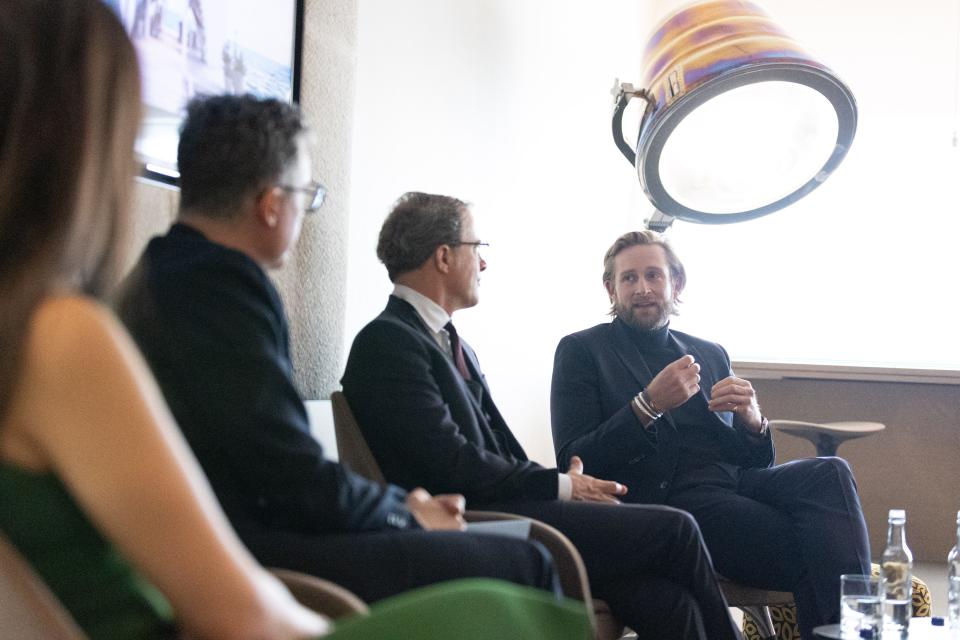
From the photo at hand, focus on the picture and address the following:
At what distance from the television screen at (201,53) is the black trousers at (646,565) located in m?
0.98

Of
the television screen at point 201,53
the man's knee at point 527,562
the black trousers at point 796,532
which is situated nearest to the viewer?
the man's knee at point 527,562

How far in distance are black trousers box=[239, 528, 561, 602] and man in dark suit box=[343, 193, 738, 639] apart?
54 centimetres

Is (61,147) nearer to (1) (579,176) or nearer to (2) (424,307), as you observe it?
(2) (424,307)

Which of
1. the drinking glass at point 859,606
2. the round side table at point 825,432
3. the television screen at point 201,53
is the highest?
the television screen at point 201,53

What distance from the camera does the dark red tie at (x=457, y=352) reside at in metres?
2.49

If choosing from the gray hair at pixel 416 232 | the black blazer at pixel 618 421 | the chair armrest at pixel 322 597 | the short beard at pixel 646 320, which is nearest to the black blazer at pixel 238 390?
the chair armrest at pixel 322 597

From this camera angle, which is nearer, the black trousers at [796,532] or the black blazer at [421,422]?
the black blazer at [421,422]

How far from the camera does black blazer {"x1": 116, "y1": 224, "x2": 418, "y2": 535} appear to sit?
1430 mm

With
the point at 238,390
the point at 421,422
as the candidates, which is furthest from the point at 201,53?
the point at 238,390

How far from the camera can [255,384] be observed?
4.76 feet

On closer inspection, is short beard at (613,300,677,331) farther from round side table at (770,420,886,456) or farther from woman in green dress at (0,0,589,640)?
woman in green dress at (0,0,589,640)

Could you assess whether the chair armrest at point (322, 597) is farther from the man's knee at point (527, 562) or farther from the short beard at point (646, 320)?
the short beard at point (646, 320)

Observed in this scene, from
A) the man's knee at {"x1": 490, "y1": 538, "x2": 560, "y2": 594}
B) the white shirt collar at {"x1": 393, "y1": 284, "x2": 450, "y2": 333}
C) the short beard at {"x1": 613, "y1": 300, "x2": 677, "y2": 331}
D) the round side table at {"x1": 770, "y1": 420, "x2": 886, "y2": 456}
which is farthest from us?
the round side table at {"x1": 770, "y1": 420, "x2": 886, "y2": 456}

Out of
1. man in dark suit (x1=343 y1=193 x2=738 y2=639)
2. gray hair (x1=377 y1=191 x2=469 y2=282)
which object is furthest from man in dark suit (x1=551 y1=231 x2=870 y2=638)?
gray hair (x1=377 y1=191 x2=469 y2=282)
